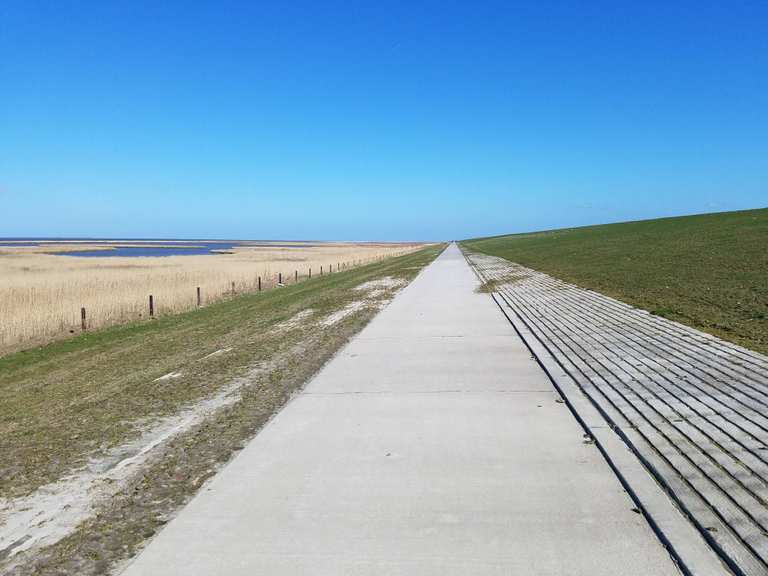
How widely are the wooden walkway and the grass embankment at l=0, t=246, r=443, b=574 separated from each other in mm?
3388

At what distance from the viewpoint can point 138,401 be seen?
267 inches

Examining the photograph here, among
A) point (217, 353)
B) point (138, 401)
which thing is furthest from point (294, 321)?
point (138, 401)

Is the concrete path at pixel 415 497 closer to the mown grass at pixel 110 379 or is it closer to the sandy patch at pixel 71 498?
the sandy patch at pixel 71 498

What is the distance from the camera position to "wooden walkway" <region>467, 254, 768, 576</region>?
3.52 meters

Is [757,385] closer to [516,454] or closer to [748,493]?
[748,493]

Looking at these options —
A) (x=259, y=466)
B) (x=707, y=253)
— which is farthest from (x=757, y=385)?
(x=707, y=253)

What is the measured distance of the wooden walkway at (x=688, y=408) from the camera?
11.6ft

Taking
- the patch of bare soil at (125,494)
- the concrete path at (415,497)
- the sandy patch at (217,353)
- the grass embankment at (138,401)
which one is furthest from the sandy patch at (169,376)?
the concrete path at (415,497)

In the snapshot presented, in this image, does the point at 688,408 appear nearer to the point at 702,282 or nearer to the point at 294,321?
the point at 294,321

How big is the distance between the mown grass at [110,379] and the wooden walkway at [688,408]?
4.19 m

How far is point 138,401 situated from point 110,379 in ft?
8.48

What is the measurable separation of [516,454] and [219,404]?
11.1 ft

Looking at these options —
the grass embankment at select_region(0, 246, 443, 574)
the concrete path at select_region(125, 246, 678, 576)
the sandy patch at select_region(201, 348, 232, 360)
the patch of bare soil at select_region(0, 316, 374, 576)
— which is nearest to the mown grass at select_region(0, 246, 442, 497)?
the grass embankment at select_region(0, 246, 443, 574)

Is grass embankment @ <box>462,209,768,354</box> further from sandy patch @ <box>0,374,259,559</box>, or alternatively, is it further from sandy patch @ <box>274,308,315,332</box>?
sandy patch @ <box>0,374,259,559</box>
